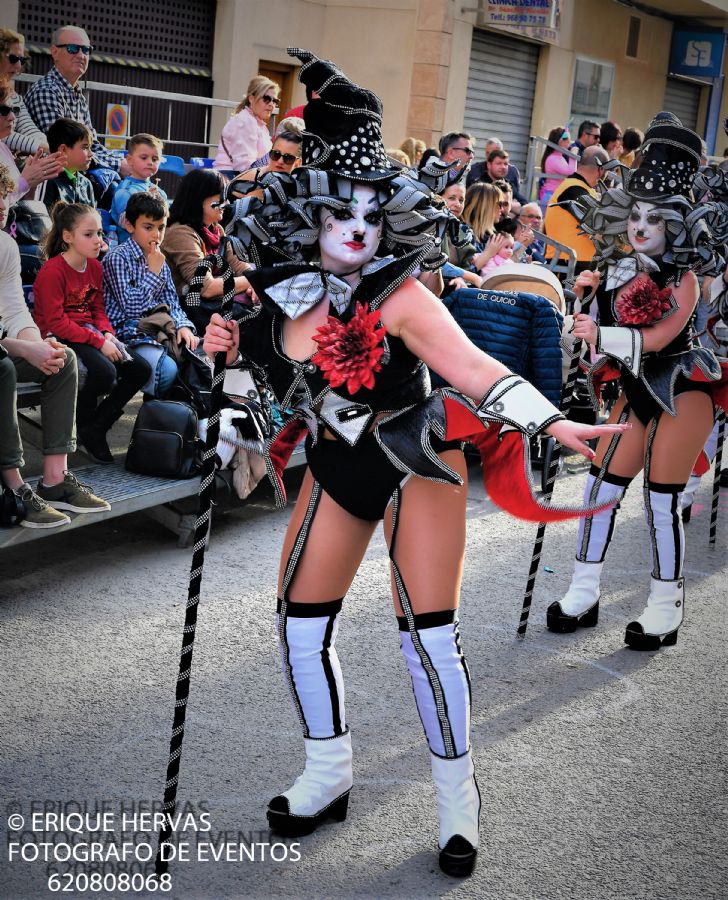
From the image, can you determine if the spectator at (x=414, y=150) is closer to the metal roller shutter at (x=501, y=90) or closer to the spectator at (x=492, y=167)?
the spectator at (x=492, y=167)

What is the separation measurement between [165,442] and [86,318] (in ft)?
2.96

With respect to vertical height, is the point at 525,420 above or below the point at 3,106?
below

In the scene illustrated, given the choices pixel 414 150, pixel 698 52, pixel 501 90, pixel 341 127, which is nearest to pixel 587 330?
pixel 341 127

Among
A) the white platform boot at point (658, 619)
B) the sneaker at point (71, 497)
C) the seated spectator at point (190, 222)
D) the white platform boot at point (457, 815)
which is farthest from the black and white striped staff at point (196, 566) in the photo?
the seated spectator at point (190, 222)

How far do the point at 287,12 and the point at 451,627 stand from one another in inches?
567

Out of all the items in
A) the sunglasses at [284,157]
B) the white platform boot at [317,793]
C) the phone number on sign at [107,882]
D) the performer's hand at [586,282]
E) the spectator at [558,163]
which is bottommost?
the phone number on sign at [107,882]

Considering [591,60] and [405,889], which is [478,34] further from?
[405,889]

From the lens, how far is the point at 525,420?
326 cm

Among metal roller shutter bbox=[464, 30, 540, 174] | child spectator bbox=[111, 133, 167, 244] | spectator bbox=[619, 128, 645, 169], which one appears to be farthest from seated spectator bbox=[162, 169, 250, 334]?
metal roller shutter bbox=[464, 30, 540, 174]

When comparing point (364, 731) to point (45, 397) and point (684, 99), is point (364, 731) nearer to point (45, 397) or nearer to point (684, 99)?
point (45, 397)

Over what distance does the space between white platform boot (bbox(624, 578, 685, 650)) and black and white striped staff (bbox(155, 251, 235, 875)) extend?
2620 millimetres

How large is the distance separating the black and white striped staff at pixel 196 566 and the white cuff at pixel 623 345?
2.03 m

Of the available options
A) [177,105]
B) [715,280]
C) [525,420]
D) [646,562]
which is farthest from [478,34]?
[525,420]

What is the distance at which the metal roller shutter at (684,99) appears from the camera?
25.6 metres
